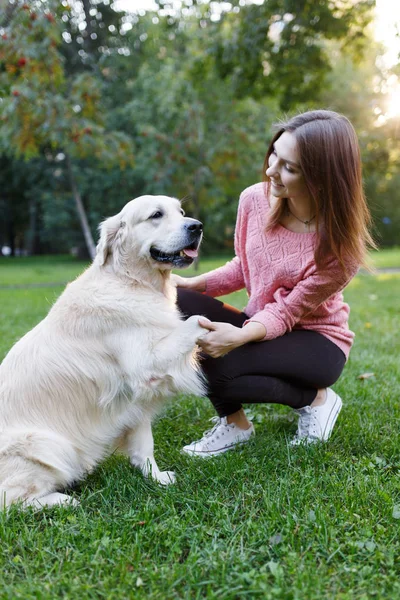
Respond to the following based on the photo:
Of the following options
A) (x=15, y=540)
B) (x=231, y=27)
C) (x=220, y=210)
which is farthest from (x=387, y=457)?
(x=220, y=210)

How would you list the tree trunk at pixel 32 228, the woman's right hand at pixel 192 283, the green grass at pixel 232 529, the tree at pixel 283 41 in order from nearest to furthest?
the green grass at pixel 232 529
the woman's right hand at pixel 192 283
the tree at pixel 283 41
the tree trunk at pixel 32 228

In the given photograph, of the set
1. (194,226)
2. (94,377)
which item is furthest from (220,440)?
(194,226)

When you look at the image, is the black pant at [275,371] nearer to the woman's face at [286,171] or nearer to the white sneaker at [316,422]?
the white sneaker at [316,422]

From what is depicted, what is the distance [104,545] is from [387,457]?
1.53 m

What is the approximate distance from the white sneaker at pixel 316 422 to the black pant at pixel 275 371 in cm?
7

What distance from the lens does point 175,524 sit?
2049 mm

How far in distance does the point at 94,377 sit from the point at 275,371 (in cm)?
98

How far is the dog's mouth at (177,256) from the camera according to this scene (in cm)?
275

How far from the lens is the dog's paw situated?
8.14ft

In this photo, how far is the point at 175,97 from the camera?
1925cm

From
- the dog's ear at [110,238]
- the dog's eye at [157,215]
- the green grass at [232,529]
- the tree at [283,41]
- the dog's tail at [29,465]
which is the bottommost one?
the green grass at [232,529]

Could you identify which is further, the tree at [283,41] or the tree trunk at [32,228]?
the tree trunk at [32,228]

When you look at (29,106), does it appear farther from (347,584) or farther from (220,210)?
(220,210)

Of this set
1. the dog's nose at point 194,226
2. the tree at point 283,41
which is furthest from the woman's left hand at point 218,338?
the tree at point 283,41
